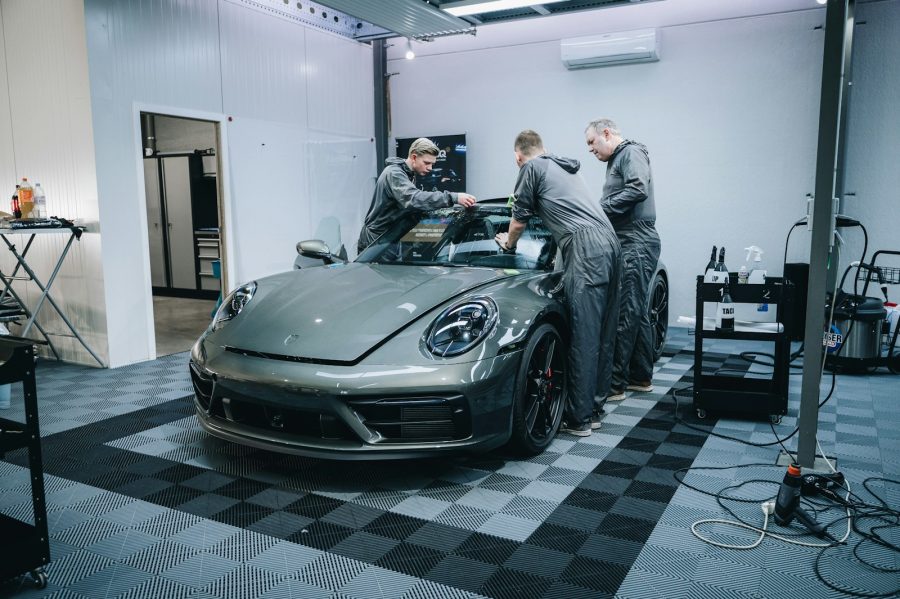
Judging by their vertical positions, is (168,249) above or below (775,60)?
below

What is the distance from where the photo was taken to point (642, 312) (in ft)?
13.3

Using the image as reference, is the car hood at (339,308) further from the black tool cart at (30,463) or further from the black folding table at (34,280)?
the black folding table at (34,280)

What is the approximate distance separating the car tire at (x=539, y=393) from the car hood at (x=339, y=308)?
1.22ft

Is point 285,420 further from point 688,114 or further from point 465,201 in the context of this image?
point 688,114


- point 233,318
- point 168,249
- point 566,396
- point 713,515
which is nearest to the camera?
point 713,515

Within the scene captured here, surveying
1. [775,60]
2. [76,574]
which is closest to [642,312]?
[76,574]

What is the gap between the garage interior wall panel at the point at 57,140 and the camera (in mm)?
5023

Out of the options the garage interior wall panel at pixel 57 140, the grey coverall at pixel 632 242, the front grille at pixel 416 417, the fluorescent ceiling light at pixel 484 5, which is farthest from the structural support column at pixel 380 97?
the front grille at pixel 416 417

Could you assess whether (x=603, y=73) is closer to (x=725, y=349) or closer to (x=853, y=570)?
(x=725, y=349)

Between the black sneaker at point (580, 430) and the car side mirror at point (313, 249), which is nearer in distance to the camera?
the black sneaker at point (580, 430)

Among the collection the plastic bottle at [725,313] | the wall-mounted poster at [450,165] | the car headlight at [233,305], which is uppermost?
the wall-mounted poster at [450,165]

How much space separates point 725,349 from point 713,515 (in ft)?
11.5

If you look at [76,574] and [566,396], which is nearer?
[76,574]

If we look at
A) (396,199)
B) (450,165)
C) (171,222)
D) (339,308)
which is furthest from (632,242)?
(171,222)
